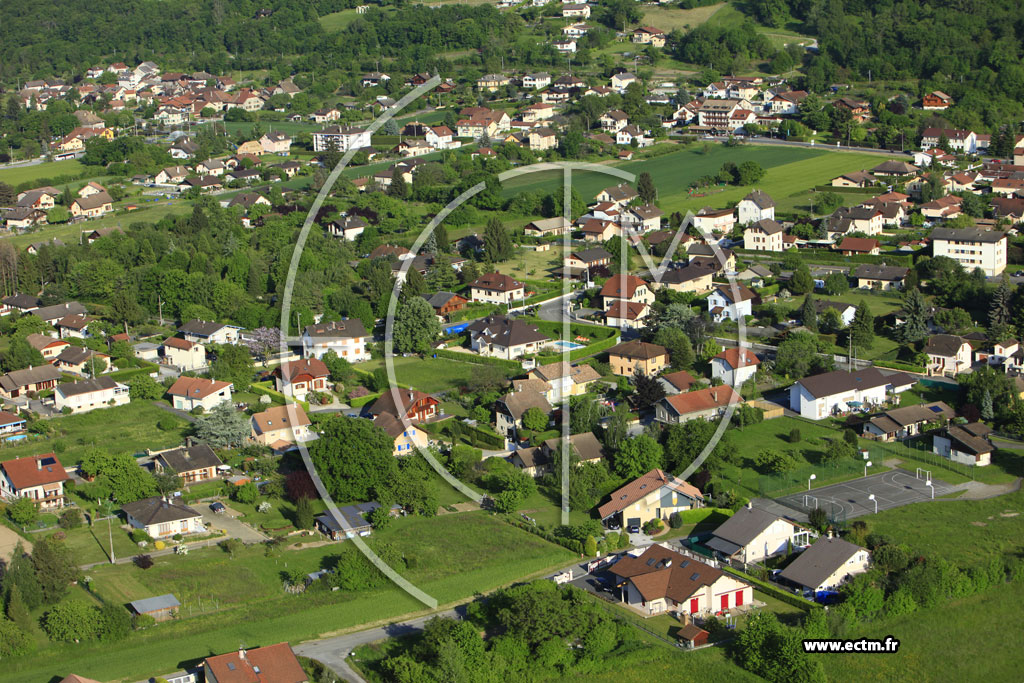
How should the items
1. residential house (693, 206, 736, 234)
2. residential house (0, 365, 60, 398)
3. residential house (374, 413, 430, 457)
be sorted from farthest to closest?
residential house (693, 206, 736, 234), residential house (0, 365, 60, 398), residential house (374, 413, 430, 457)

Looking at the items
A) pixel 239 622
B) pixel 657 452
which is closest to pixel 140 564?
pixel 239 622

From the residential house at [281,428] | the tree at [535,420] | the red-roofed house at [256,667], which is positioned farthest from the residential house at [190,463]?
the red-roofed house at [256,667]

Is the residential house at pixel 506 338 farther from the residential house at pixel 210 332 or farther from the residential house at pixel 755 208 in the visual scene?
the residential house at pixel 755 208

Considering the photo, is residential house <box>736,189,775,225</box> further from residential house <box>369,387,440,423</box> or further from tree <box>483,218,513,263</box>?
residential house <box>369,387,440,423</box>

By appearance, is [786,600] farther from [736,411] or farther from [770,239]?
[770,239]

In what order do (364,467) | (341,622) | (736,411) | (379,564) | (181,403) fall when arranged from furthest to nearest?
(181,403)
(736,411)
(364,467)
(379,564)
(341,622)

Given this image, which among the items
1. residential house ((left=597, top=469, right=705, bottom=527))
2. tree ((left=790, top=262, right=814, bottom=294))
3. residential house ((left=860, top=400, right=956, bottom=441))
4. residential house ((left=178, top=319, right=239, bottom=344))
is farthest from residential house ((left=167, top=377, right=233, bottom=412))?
tree ((left=790, top=262, right=814, bottom=294))
